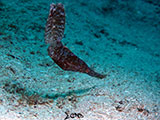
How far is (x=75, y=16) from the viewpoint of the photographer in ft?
10.6

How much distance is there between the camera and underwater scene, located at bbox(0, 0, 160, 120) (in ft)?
4.99

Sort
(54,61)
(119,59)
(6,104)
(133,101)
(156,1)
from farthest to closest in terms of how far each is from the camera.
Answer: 1. (156,1)
2. (119,59)
3. (54,61)
4. (133,101)
5. (6,104)

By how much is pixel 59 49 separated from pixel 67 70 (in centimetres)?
33

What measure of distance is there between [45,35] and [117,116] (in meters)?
1.53

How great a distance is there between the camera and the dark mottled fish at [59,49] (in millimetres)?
2021

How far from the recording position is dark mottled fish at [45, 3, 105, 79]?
6.63 ft

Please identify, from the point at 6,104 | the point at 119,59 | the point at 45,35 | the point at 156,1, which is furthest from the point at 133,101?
the point at 156,1

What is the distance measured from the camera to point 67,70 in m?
1.98

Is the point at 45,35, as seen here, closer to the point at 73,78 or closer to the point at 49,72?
the point at 49,72

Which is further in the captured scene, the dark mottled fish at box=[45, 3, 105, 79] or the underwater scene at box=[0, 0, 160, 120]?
the dark mottled fish at box=[45, 3, 105, 79]

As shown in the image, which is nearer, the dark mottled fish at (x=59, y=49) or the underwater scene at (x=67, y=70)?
the underwater scene at (x=67, y=70)

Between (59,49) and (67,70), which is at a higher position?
(59,49)

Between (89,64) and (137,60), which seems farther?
(137,60)

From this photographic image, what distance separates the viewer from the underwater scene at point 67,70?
4.99 ft
